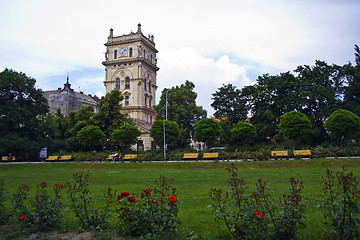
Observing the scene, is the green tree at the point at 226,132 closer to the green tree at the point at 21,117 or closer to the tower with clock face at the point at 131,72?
the tower with clock face at the point at 131,72

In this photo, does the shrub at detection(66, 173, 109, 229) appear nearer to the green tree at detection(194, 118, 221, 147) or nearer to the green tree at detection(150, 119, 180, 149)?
the green tree at detection(194, 118, 221, 147)

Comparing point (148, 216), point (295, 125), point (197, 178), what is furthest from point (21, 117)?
point (148, 216)

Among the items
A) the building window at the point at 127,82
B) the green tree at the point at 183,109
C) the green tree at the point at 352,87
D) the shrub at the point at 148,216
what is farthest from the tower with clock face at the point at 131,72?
the shrub at the point at 148,216

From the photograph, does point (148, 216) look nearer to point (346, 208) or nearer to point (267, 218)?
point (267, 218)

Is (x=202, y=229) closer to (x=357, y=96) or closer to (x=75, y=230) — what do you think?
(x=75, y=230)

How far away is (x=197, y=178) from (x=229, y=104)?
32.1 m

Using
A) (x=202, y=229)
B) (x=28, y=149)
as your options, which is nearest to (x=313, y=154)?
(x=202, y=229)

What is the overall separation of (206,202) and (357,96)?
40.3m

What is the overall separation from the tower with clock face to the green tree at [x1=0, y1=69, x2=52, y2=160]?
78.9 ft

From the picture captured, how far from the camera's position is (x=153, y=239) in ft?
18.9

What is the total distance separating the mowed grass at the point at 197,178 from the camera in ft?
24.7

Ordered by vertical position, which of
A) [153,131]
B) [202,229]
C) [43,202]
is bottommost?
[202,229]

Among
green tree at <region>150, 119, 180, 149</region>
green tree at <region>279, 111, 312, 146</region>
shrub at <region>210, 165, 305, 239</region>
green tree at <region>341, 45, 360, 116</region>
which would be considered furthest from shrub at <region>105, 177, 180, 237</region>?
green tree at <region>341, 45, 360, 116</region>

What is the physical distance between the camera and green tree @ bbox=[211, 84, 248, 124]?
48219 mm
